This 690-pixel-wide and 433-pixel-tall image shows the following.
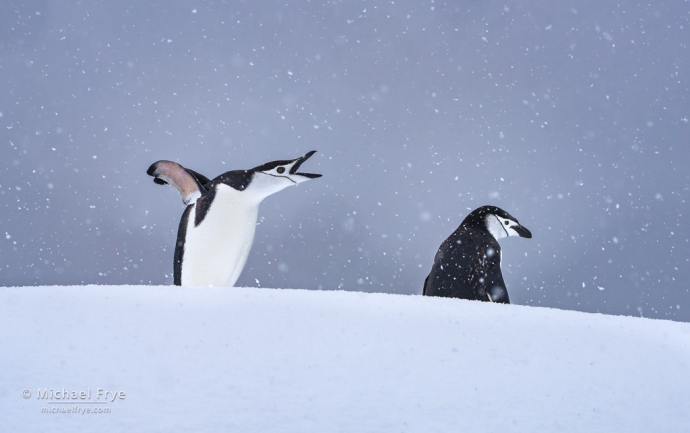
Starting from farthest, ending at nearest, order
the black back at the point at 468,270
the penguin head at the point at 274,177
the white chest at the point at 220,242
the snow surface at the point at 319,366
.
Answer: the penguin head at the point at 274,177
the white chest at the point at 220,242
the black back at the point at 468,270
the snow surface at the point at 319,366

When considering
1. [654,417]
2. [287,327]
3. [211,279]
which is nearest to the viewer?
[654,417]

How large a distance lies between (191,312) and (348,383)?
Result: 21.4 inches

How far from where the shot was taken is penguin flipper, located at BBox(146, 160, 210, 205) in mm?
4156

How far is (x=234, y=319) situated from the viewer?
5.44 ft

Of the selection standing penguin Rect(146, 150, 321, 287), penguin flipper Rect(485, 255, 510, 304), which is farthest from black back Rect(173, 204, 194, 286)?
penguin flipper Rect(485, 255, 510, 304)

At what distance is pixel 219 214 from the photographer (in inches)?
157

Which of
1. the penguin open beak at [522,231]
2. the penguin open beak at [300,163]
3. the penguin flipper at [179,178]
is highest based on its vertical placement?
the penguin open beak at [300,163]

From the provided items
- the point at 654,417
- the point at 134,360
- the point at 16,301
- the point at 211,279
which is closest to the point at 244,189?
the point at 211,279

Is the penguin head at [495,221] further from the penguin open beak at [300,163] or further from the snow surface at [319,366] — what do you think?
the snow surface at [319,366]

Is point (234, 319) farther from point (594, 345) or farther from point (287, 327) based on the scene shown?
point (594, 345)

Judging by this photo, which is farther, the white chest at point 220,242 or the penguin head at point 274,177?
the penguin head at point 274,177

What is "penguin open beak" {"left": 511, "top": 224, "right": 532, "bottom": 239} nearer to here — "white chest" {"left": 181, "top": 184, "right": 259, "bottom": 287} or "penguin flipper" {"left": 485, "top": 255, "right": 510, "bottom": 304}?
"penguin flipper" {"left": 485, "top": 255, "right": 510, "bottom": 304}

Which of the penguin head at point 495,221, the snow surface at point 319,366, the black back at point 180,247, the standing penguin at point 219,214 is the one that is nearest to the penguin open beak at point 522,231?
the penguin head at point 495,221

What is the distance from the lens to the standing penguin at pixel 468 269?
11.6ft
